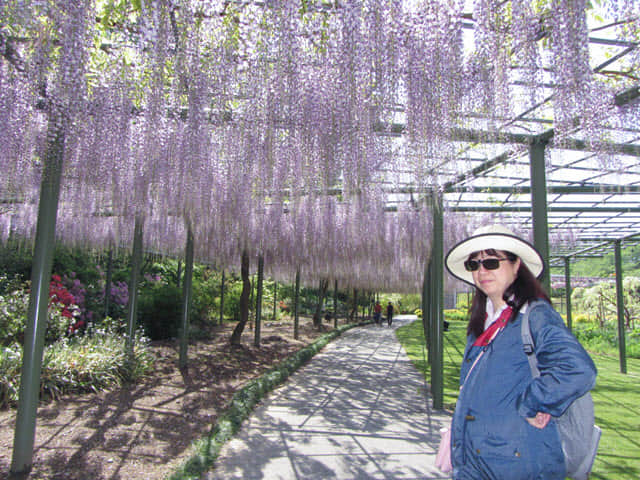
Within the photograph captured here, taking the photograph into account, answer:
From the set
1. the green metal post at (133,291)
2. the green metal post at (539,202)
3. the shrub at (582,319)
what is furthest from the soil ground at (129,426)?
the shrub at (582,319)

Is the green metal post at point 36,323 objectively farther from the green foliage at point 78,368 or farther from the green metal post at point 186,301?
the green metal post at point 186,301

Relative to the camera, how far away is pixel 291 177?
4816 millimetres

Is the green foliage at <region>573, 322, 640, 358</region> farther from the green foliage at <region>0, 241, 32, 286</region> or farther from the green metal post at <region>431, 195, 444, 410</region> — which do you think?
the green foliage at <region>0, 241, 32, 286</region>

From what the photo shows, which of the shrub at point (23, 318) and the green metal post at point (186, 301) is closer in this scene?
the shrub at point (23, 318)

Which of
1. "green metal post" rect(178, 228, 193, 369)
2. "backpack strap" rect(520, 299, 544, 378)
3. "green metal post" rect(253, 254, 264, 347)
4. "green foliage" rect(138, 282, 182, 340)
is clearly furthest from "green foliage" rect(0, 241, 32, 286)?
"backpack strap" rect(520, 299, 544, 378)

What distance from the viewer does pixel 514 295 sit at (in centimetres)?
151

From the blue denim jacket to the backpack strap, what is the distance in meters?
0.01

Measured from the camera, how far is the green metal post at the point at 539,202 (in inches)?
147

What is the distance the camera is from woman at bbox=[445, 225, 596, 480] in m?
1.22

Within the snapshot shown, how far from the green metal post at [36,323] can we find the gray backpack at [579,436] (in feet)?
10.6

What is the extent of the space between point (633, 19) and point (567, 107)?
599mm

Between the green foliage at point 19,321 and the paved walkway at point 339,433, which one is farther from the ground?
the green foliage at point 19,321

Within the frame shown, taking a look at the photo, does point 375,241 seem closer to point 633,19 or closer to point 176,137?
point 176,137

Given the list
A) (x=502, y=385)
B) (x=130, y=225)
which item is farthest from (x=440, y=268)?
(x=130, y=225)
